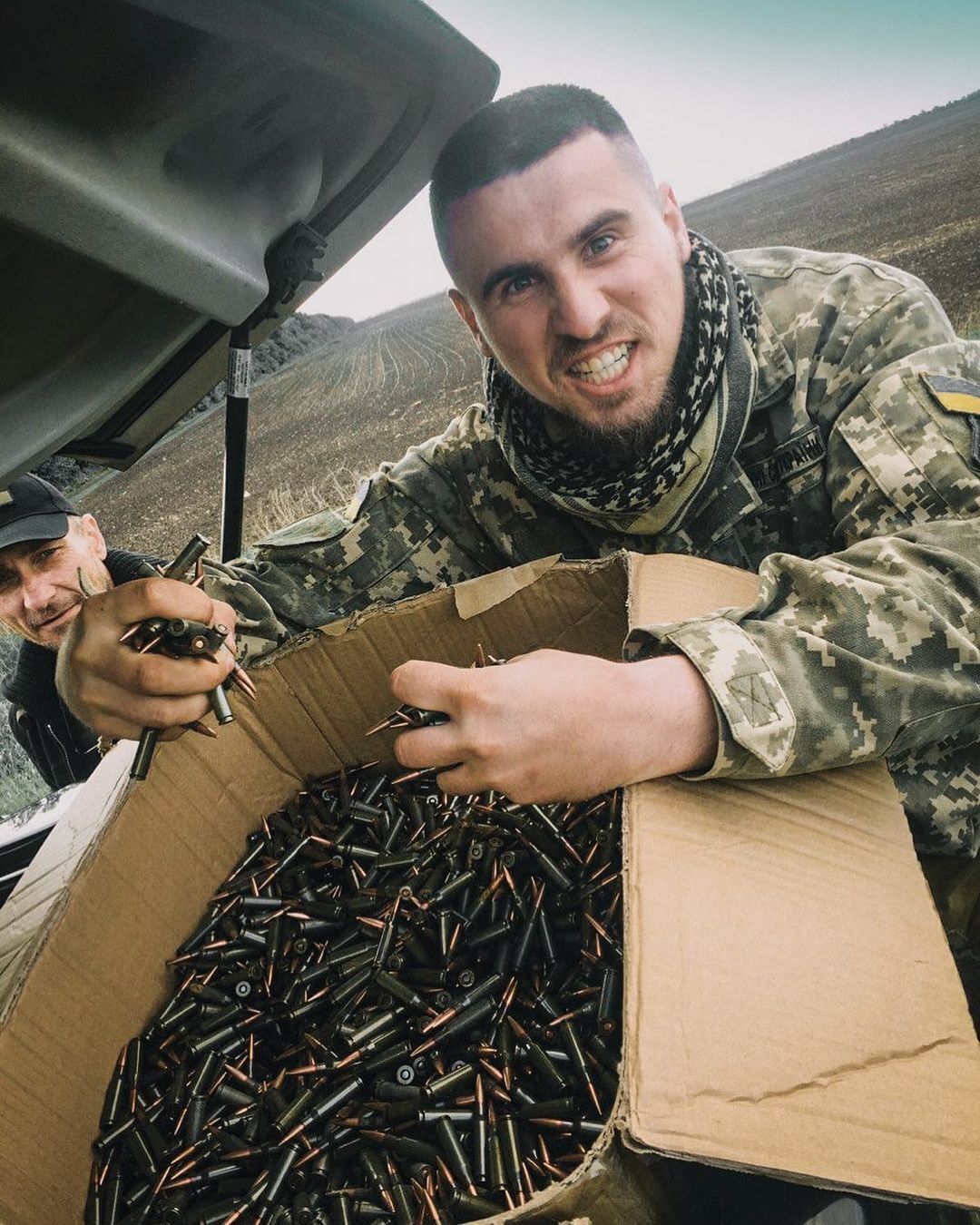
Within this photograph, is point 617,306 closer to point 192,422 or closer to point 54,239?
point 54,239

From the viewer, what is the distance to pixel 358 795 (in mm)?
2518

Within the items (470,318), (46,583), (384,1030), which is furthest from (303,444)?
(384,1030)

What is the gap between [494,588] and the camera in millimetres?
2084

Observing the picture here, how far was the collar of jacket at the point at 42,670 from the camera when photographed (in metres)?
4.28

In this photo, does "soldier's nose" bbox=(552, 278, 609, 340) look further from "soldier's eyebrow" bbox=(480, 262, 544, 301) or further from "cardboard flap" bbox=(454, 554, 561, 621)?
"cardboard flap" bbox=(454, 554, 561, 621)

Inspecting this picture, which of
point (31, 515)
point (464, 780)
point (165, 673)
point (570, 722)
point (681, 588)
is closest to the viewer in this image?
point (570, 722)

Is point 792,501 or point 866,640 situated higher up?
point 866,640

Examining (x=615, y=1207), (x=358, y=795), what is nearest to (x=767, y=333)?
(x=358, y=795)

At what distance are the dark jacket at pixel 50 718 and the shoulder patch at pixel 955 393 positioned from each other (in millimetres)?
3754

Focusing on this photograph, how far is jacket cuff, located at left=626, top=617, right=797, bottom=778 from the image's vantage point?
1344 millimetres

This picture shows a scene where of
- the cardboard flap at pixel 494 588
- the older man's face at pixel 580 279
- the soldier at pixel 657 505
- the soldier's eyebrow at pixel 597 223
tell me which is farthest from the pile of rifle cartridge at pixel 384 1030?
the soldier's eyebrow at pixel 597 223

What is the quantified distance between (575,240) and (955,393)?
1058mm

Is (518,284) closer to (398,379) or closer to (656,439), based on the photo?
(656,439)

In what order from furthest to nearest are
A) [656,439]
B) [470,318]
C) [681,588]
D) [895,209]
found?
1. [895,209]
2. [470,318]
3. [656,439]
4. [681,588]
